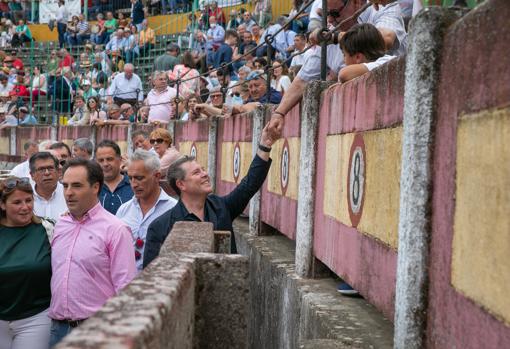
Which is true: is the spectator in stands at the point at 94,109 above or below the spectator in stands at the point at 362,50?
above

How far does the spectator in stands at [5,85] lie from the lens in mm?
27406

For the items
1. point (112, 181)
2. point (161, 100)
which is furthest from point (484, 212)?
A: point (161, 100)

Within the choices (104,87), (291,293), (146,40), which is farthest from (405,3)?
(146,40)

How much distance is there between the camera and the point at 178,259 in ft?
12.2

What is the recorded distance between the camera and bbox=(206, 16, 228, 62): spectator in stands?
66.6 ft

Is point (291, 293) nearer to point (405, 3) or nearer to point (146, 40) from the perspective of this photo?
point (405, 3)

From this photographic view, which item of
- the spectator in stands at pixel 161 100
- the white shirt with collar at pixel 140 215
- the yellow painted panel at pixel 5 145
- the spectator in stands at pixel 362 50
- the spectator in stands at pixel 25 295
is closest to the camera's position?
the spectator in stands at pixel 25 295

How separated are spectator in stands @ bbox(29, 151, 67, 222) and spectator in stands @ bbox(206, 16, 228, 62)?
12959 mm

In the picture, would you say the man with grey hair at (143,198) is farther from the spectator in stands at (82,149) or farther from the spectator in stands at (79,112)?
the spectator in stands at (79,112)

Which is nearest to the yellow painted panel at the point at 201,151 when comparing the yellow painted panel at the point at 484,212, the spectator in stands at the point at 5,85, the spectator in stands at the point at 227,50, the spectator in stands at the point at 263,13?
the spectator in stands at the point at 227,50

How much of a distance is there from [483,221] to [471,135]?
369mm

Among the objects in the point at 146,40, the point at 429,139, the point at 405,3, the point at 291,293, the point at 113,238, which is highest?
the point at 146,40

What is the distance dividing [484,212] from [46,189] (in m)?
4.60

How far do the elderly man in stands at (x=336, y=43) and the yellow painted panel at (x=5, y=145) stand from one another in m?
19.2
